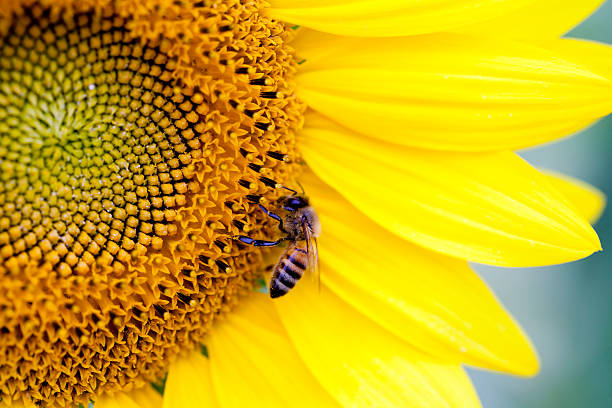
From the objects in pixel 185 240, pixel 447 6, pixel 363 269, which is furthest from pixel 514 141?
pixel 185 240

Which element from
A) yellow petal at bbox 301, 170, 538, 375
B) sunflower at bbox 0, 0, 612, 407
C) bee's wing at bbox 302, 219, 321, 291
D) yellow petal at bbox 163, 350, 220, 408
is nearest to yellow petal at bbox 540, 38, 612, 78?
sunflower at bbox 0, 0, 612, 407

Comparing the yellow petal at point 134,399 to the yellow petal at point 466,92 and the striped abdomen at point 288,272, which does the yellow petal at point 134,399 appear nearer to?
the striped abdomen at point 288,272

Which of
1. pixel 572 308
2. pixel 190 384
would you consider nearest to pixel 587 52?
pixel 572 308

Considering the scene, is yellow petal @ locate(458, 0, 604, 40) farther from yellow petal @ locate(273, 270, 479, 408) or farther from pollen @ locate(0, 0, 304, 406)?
yellow petal @ locate(273, 270, 479, 408)

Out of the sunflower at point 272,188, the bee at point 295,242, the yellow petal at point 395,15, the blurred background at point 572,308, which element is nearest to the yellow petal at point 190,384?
the sunflower at point 272,188

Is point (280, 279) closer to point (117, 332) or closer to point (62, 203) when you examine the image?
point (117, 332)

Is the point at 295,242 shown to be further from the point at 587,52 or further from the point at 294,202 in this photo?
the point at 587,52
